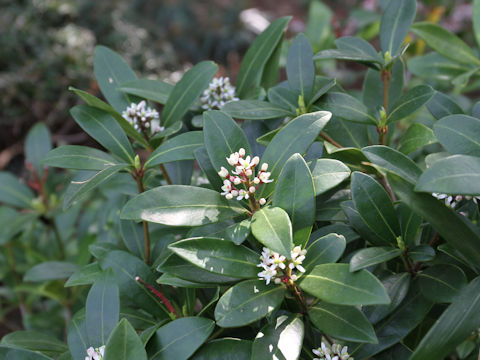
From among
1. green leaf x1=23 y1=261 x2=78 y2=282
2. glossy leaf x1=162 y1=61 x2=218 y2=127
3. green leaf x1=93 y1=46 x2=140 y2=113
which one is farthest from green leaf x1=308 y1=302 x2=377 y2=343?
green leaf x1=23 y1=261 x2=78 y2=282

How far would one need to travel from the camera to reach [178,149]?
86 cm

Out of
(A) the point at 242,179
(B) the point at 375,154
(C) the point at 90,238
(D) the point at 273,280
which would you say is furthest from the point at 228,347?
(C) the point at 90,238

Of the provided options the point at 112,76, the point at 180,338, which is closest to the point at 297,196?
the point at 180,338

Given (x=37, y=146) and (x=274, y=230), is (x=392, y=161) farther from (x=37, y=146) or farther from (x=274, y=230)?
(x=37, y=146)

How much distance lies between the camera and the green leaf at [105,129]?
928 mm

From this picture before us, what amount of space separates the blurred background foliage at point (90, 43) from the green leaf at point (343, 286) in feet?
8.04

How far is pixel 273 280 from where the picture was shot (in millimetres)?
687

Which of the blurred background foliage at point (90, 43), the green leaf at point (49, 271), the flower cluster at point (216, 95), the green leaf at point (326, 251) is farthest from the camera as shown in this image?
the blurred background foliage at point (90, 43)

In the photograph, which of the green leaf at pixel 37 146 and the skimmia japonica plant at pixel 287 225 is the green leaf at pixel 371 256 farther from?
the green leaf at pixel 37 146

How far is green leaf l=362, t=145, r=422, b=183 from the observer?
0.66 m

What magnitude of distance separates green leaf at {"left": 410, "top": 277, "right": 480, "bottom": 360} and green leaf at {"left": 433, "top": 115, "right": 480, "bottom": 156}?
0.63 ft

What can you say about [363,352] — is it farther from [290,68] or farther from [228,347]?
[290,68]

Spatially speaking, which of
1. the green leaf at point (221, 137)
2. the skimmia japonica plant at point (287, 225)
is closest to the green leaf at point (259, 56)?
the skimmia japonica plant at point (287, 225)

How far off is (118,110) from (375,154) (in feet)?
1.90
